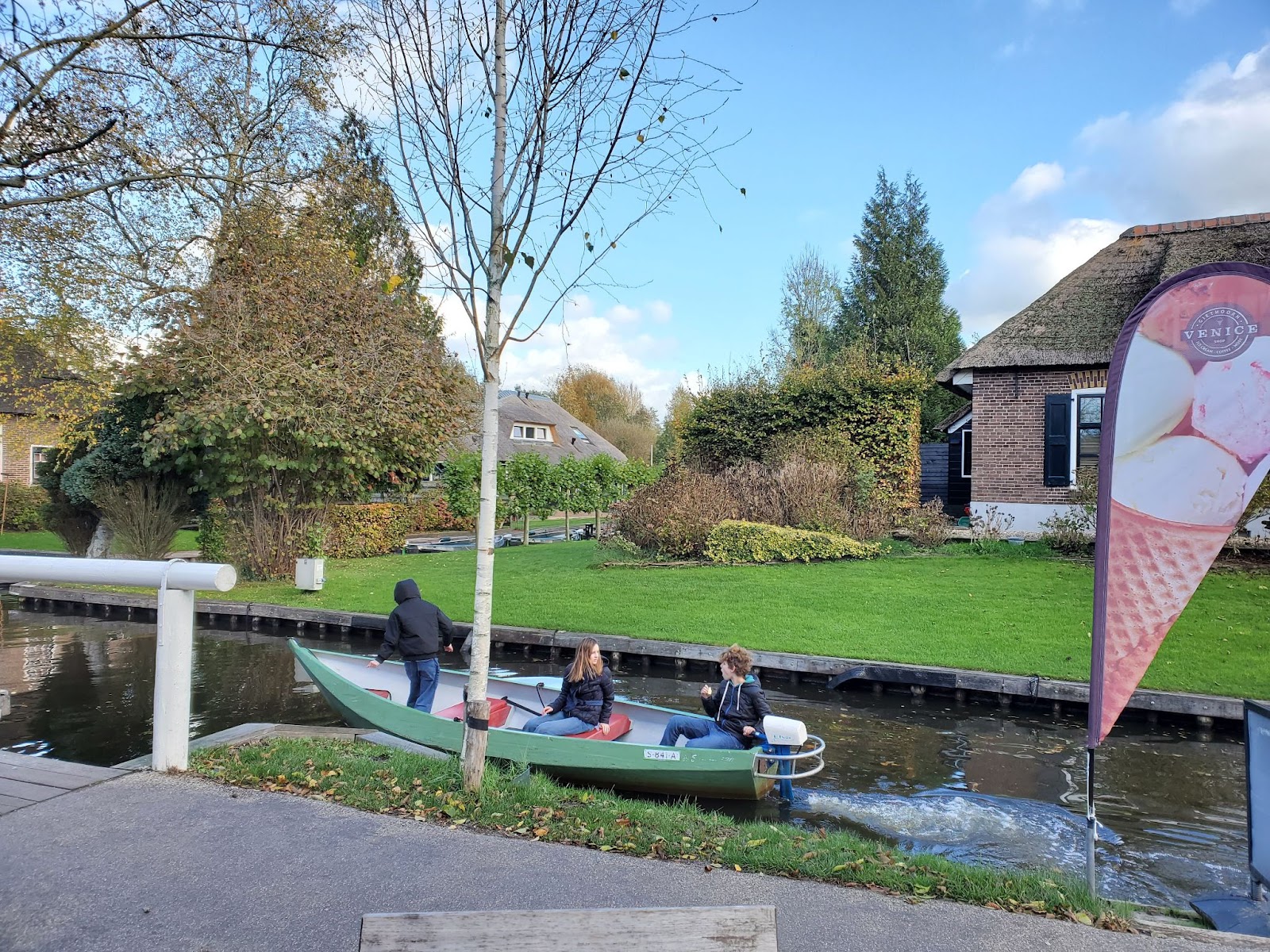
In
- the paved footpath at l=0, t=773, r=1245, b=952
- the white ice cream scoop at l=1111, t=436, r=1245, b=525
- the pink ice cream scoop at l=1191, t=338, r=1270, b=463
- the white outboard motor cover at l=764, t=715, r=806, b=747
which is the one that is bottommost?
the white outboard motor cover at l=764, t=715, r=806, b=747

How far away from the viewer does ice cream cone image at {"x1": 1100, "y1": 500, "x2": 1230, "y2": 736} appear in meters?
Result: 4.20

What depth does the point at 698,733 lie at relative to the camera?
286 inches

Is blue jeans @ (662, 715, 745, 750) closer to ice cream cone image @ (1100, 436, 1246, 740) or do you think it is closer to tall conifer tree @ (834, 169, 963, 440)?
ice cream cone image @ (1100, 436, 1246, 740)

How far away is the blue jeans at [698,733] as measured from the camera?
6.96 meters

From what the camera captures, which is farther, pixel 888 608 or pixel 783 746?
pixel 888 608

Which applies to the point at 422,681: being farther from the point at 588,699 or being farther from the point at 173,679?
the point at 173,679

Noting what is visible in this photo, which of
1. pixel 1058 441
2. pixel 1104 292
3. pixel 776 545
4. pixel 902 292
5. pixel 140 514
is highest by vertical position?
pixel 902 292

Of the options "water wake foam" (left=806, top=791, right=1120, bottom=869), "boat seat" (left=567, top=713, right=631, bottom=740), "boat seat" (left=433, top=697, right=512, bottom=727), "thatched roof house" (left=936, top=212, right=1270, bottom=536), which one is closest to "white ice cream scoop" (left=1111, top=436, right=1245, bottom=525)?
"water wake foam" (left=806, top=791, right=1120, bottom=869)

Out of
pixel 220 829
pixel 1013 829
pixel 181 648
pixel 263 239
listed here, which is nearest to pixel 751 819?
pixel 1013 829

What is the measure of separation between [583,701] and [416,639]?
2103 mm

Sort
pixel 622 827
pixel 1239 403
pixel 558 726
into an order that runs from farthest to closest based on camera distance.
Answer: pixel 558 726 < pixel 622 827 < pixel 1239 403

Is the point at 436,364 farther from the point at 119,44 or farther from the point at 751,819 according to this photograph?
the point at 751,819

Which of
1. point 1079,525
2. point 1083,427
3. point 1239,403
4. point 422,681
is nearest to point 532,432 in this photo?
point 1083,427

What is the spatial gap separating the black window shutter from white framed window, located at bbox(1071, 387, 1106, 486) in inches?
3.6
